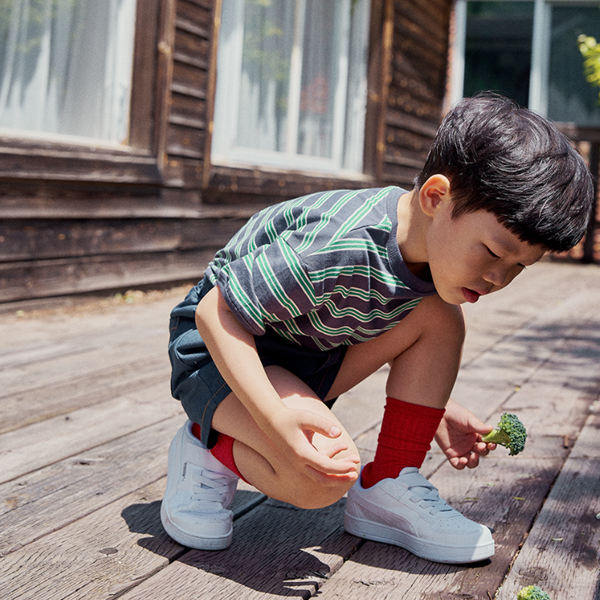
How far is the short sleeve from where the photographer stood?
1230 mm

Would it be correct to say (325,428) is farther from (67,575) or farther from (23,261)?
(23,261)

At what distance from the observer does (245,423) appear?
4.41 feet

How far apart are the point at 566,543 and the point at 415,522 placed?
309 millimetres

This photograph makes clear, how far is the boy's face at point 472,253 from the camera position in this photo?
1184mm

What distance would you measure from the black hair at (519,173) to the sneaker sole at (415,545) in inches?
22.5

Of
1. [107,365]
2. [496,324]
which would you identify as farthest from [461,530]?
[496,324]

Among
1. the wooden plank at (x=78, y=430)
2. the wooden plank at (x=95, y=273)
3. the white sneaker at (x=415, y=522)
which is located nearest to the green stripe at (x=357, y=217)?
the white sneaker at (x=415, y=522)

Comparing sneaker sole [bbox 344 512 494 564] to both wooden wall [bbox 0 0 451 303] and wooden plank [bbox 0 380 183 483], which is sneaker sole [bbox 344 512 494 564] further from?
wooden wall [bbox 0 0 451 303]

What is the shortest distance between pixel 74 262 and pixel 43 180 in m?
0.50

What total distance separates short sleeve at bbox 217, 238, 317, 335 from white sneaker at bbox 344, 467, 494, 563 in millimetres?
452

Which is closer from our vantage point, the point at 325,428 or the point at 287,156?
the point at 325,428

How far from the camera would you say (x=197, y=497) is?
4.61 feet

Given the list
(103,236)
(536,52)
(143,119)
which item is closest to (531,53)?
(536,52)

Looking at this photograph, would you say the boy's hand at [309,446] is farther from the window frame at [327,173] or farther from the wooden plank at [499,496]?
the window frame at [327,173]
